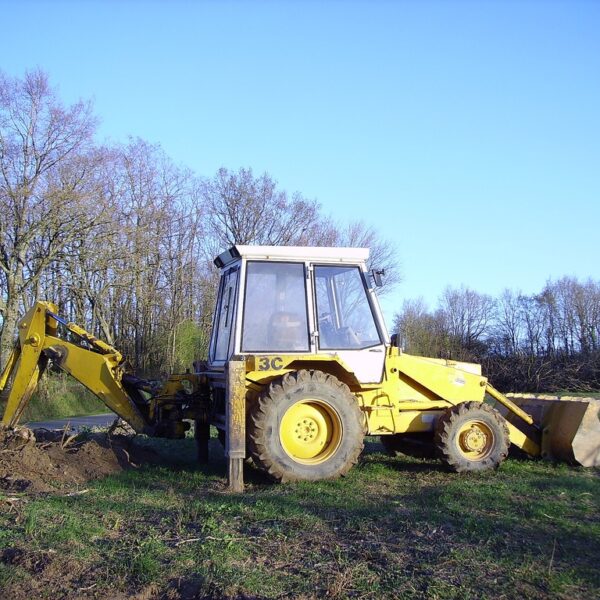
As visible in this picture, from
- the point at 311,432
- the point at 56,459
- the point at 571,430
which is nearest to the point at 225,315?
the point at 311,432

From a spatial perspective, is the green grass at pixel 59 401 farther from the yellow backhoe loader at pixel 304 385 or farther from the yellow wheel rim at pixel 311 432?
the yellow wheel rim at pixel 311 432

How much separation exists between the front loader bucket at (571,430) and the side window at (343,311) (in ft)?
9.81

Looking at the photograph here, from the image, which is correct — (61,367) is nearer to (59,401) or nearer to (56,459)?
(56,459)

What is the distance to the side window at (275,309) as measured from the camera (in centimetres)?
825

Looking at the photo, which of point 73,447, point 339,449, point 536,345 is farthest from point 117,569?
point 536,345

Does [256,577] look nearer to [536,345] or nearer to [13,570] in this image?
[13,570]

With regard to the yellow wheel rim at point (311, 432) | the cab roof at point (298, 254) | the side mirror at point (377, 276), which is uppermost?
the cab roof at point (298, 254)

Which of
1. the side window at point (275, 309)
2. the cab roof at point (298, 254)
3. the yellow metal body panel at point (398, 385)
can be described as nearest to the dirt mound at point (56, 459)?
the yellow metal body panel at point (398, 385)

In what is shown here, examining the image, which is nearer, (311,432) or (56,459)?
(311,432)

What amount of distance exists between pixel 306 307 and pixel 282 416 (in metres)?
1.44

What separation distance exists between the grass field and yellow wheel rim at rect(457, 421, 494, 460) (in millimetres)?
804

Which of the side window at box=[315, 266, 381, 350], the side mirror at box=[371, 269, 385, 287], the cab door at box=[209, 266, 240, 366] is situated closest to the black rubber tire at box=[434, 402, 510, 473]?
the side window at box=[315, 266, 381, 350]

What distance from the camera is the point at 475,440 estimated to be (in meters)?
8.74

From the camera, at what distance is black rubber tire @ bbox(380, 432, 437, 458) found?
9.27 m
